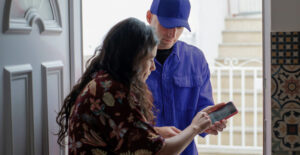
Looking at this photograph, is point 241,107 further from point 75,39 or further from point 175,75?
point 75,39

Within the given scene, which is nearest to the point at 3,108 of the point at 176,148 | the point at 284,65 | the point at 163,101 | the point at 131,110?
the point at 131,110

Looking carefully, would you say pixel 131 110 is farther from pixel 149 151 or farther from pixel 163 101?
pixel 163 101

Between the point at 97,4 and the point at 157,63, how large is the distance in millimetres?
1875

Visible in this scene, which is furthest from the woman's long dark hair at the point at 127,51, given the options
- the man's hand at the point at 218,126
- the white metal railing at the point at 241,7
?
the white metal railing at the point at 241,7

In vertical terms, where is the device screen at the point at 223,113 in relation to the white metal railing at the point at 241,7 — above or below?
below

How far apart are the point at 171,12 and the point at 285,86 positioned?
533 millimetres

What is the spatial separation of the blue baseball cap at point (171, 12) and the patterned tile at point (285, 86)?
0.43m

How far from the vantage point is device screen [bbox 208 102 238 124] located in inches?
51.9

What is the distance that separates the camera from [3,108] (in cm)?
100

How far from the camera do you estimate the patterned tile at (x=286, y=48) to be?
1.25 meters

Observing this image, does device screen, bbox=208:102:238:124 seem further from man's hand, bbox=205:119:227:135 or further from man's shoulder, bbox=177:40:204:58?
man's shoulder, bbox=177:40:204:58

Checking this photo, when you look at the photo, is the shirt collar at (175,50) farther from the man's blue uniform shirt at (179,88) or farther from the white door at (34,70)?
the white door at (34,70)

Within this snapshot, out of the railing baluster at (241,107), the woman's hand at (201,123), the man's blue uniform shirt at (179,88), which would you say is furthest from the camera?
the railing baluster at (241,107)

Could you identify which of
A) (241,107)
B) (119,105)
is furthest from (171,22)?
(241,107)
